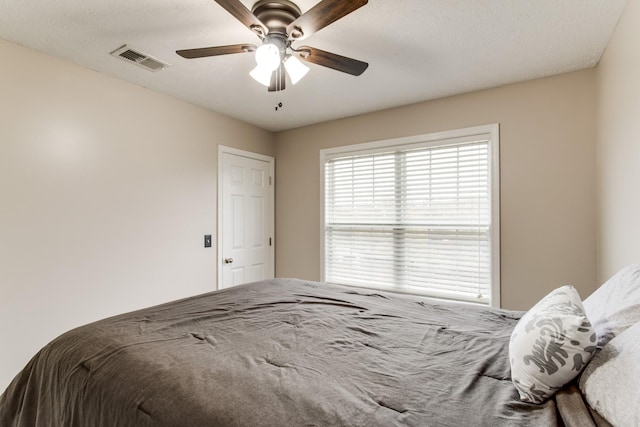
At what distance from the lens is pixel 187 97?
2.88 metres

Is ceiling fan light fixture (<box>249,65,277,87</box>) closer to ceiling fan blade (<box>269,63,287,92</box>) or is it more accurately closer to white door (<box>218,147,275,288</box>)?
ceiling fan blade (<box>269,63,287,92</box>)

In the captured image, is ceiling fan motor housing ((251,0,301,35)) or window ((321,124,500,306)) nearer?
ceiling fan motor housing ((251,0,301,35))

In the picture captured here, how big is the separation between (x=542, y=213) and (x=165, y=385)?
275 centimetres

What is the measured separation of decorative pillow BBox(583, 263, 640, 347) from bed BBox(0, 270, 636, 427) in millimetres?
246

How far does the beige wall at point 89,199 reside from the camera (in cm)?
200

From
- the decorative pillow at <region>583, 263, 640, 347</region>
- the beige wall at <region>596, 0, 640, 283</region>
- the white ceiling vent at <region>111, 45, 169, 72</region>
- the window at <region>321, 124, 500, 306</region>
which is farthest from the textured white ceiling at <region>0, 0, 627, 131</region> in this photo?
the decorative pillow at <region>583, 263, 640, 347</region>

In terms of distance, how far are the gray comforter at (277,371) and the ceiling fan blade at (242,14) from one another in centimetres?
138

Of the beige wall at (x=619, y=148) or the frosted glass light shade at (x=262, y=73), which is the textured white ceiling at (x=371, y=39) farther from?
the frosted glass light shade at (x=262, y=73)

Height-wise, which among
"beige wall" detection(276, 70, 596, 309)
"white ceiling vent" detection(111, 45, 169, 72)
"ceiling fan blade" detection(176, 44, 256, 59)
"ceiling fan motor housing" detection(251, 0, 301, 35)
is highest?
"white ceiling vent" detection(111, 45, 169, 72)

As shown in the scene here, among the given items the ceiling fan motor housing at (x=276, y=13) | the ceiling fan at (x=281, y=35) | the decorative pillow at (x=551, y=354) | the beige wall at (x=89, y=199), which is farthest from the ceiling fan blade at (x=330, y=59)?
the beige wall at (x=89, y=199)

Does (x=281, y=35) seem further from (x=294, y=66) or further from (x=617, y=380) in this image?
(x=617, y=380)

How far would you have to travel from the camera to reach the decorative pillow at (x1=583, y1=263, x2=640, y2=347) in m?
0.91

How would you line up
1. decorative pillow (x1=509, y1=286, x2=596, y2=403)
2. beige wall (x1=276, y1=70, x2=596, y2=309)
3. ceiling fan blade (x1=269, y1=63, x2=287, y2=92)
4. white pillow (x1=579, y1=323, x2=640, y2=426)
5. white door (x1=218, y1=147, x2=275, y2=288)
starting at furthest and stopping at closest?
white door (x1=218, y1=147, x2=275, y2=288) → beige wall (x1=276, y1=70, x2=596, y2=309) → ceiling fan blade (x1=269, y1=63, x2=287, y2=92) → decorative pillow (x1=509, y1=286, x2=596, y2=403) → white pillow (x1=579, y1=323, x2=640, y2=426)

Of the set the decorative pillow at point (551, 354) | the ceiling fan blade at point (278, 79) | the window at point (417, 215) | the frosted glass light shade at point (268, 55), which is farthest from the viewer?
the window at point (417, 215)
